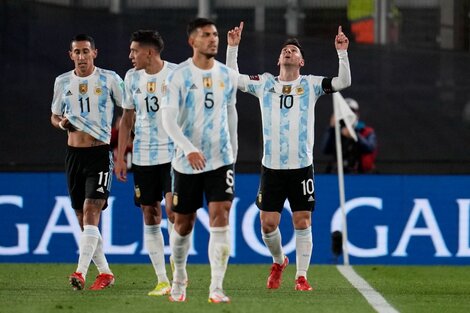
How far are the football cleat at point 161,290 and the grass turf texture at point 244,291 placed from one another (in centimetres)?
11

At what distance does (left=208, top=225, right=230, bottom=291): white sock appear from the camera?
10508 millimetres

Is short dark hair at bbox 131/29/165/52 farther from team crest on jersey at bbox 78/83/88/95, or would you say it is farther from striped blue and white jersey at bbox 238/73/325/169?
striped blue and white jersey at bbox 238/73/325/169

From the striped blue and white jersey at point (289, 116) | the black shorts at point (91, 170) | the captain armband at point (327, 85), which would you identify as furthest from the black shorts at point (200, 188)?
the captain armband at point (327, 85)

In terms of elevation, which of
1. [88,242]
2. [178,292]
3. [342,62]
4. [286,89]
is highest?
[342,62]

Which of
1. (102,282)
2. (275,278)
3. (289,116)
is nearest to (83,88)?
(102,282)

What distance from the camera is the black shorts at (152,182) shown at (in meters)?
12.2

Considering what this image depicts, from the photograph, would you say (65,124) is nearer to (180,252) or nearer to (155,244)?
(155,244)

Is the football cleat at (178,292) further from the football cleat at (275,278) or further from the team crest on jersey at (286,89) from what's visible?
the team crest on jersey at (286,89)

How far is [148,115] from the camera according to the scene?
1219cm

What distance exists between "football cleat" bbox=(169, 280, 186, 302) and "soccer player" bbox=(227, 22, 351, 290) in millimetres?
1827

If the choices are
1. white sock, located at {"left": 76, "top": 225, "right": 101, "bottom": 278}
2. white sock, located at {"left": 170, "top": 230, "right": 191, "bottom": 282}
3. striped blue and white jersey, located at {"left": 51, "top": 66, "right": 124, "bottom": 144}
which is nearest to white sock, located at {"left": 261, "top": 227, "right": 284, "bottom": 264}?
white sock, located at {"left": 76, "top": 225, "right": 101, "bottom": 278}

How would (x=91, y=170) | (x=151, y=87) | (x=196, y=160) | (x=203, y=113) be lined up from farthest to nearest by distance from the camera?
1. (x=91, y=170)
2. (x=151, y=87)
3. (x=203, y=113)
4. (x=196, y=160)

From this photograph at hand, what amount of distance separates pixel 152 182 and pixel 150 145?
1.02ft

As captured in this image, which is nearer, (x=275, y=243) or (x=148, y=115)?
(x=148, y=115)
